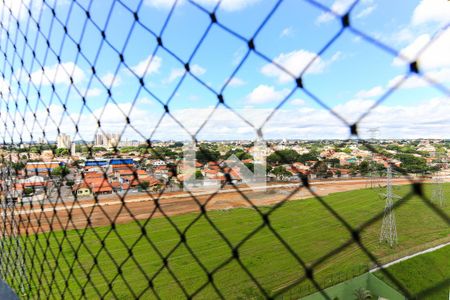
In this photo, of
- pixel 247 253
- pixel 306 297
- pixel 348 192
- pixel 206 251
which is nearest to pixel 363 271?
pixel 306 297

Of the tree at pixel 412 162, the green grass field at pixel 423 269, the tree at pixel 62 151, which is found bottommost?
the green grass field at pixel 423 269

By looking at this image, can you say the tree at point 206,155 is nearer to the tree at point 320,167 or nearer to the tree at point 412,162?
the tree at point 320,167

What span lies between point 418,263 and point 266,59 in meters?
6.59

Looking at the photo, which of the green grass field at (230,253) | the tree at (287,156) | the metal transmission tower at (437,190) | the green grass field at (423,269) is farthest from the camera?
the green grass field at (423,269)

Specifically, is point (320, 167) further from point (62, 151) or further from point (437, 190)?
point (437, 190)

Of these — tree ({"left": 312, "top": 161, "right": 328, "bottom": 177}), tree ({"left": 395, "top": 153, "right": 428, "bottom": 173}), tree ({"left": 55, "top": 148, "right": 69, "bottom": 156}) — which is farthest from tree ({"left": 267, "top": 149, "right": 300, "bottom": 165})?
tree ({"left": 55, "top": 148, "right": 69, "bottom": 156})

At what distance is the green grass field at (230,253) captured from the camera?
4.52m

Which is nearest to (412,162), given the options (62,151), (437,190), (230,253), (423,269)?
(62,151)

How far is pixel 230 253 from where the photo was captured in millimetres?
3250

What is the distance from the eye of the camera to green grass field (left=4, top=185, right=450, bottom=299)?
452cm

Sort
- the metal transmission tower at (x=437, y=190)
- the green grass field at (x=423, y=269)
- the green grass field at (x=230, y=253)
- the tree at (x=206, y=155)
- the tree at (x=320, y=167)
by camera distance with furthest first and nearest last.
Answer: the green grass field at (x=423, y=269), the green grass field at (x=230, y=253), the metal transmission tower at (x=437, y=190), the tree at (x=320, y=167), the tree at (x=206, y=155)

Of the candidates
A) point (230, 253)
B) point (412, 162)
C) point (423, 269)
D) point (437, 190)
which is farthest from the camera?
point (423, 269)

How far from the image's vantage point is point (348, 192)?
9.37 meters

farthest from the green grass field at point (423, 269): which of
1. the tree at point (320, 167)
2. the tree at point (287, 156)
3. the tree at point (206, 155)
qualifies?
the tree at point (287, 156)
